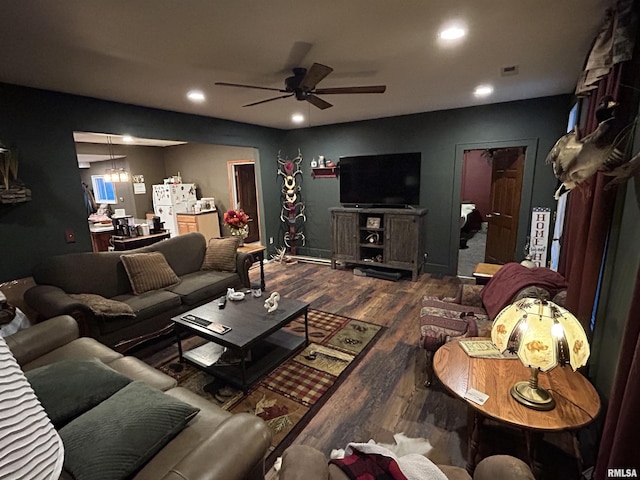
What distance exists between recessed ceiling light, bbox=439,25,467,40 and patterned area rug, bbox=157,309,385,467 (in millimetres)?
2610

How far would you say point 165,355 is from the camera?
2.89 m

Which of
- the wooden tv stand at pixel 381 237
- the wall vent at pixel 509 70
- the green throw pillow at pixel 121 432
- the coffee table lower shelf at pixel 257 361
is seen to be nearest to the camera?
the green throw pillow at pixel 121 432

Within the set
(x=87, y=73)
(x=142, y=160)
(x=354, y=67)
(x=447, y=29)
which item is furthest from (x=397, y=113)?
(x=142, y=160)

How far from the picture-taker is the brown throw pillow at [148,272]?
3264 millimetres

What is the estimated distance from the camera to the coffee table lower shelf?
2363 mm

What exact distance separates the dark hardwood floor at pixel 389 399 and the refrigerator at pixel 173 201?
4399mm

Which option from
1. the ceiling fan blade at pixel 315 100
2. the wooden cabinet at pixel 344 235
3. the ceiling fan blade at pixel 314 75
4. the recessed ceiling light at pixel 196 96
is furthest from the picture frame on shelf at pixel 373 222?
the recessed ceiling light at pixel 196 96

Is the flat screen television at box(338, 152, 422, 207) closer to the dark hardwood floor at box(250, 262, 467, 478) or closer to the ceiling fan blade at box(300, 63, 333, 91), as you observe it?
the dark hardwood floor at box(250, 262, 467, 478)

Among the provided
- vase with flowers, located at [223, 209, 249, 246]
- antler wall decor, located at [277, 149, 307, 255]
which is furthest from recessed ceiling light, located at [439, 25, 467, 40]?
antler wall decor, located at [277, 149, 307, 255]

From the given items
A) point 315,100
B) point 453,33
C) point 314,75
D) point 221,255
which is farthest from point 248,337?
point 453,33

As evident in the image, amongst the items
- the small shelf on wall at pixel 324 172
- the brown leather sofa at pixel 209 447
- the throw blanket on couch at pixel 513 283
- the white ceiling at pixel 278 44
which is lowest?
the brown leather sofa at pixel 209 447

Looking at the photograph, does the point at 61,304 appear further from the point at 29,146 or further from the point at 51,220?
the point at 29,146

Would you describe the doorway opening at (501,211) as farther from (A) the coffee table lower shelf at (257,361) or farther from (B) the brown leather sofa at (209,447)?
(B) the brown leather sofa at (209,447)

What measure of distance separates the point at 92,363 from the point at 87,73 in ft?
7.99
